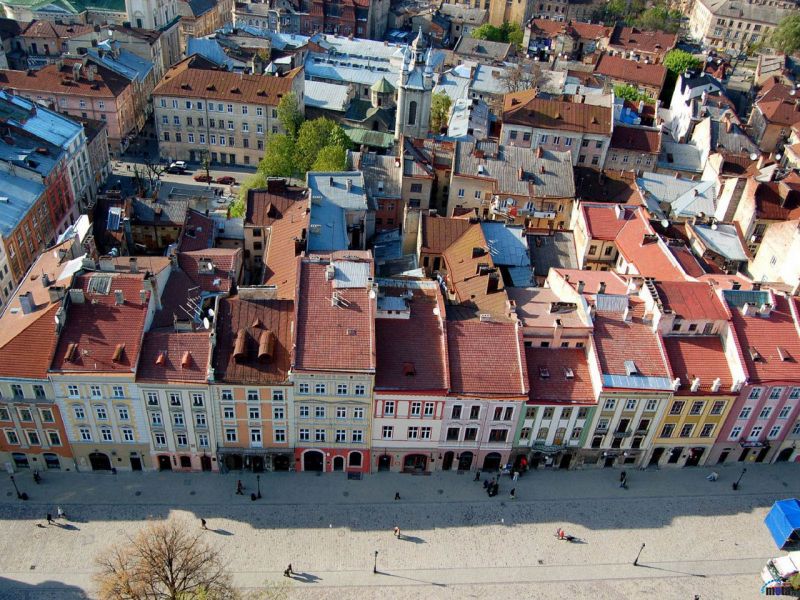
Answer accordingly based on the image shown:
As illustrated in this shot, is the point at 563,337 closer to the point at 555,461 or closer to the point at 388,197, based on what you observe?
the point at 555,461

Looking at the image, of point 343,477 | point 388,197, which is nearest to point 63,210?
point 388,197

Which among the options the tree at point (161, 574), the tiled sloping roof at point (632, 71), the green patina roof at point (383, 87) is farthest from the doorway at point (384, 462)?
the tiled sloping roof at point (632, 71)

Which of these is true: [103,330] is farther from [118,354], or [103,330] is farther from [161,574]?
[161,574]

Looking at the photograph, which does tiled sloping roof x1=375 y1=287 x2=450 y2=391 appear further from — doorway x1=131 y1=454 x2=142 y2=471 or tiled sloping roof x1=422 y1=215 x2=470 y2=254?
doorway x1=131 y1=454 x2=142 y2=471

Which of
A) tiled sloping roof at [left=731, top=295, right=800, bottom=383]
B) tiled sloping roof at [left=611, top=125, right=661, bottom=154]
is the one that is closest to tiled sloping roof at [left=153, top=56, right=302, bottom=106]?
tiled sloping roof at [left=611, top=125, right=661, bottom=154]

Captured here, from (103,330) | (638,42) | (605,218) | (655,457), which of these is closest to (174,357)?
(103,330)

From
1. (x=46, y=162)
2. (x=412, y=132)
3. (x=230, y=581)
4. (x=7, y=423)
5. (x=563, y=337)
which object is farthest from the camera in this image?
(x=412, y=132)
